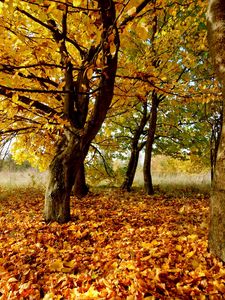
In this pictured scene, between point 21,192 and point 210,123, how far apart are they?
754 centimetres

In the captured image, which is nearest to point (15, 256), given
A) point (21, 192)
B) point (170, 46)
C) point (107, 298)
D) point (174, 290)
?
point (107, 298)

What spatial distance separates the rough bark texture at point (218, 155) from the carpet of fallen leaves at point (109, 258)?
10.2 inches

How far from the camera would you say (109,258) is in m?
3.96

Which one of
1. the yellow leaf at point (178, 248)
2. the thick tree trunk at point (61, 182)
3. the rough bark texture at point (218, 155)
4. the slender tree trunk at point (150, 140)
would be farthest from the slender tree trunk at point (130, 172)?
the rough bark texture at point (218, 155)

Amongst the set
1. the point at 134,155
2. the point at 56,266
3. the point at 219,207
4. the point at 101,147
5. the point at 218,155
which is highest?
the point at 101,147

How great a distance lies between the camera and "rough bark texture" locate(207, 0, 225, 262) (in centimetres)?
340

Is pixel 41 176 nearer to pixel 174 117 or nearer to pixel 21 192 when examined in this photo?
pixel 21 192

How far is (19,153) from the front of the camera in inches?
342

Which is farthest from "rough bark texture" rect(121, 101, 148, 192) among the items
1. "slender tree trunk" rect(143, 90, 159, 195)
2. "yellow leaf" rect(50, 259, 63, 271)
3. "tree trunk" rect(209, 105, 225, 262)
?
"tree trunk" rect(209, 105, 225, 262)

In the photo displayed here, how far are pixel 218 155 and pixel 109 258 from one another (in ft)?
6.77

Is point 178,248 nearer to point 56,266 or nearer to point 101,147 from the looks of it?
point 56,266

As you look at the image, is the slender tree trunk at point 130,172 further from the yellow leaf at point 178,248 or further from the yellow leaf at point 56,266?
the yellow leaf at point 56,266

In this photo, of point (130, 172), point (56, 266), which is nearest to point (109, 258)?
point (56, 266)

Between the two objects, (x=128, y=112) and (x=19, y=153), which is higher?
(x=128, y=112)
